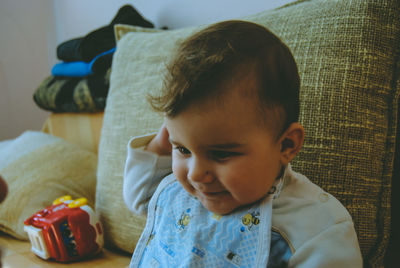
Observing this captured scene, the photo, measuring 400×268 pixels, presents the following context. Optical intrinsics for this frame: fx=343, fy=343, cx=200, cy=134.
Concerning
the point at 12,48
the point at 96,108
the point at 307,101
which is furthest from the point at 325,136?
the point at 12,48

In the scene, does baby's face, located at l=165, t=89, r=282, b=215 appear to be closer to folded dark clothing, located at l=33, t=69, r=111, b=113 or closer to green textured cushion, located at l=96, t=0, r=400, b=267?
green textured cushion, located at l=96, t=0, r=400, b=267

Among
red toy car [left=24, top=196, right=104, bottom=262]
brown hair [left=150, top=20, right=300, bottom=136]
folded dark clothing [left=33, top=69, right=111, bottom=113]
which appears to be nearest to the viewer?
brown hair [left=150, top=20, right=300, bottom=136]

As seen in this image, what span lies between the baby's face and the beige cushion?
2.04 ft

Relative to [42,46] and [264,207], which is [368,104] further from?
[42,46]

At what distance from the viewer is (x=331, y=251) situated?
43 centimetres

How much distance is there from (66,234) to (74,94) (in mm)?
723

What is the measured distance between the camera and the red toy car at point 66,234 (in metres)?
0.77

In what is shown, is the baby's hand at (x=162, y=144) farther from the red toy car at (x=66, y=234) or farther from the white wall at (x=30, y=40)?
the white wall at (x=30, y=40)

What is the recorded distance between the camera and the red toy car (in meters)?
0.77

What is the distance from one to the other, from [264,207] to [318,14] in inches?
13.6

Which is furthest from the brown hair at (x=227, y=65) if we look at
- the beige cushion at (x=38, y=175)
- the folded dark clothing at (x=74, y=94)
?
the folded dark clothing at (x=74, y=94)

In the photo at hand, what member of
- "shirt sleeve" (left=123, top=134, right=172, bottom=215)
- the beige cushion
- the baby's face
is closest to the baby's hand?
"shirt sleeve" (left=123, top=134, right=172, bottom=215)

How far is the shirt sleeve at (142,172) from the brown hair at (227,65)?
21 cm

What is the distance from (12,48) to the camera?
191 centimetres
